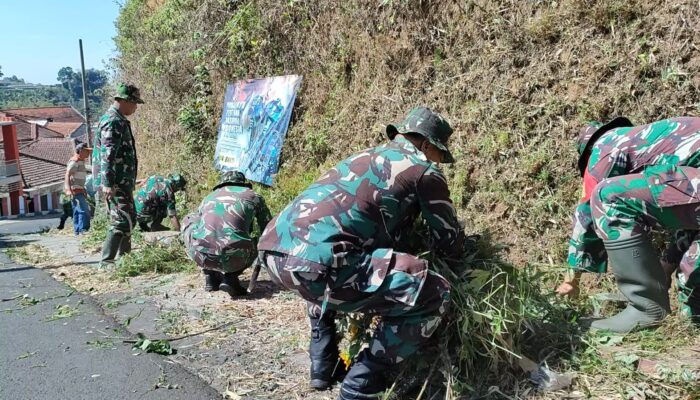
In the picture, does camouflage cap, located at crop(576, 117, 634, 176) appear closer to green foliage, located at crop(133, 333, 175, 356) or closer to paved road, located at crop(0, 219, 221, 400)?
paved road, located at crop(0, 219, 221, 400)

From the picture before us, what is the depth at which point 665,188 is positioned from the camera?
114 inches

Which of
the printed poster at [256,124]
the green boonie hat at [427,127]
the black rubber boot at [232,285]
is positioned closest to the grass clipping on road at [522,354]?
the green boonie hat at [427,127]

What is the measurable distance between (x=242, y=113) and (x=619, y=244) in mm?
6372

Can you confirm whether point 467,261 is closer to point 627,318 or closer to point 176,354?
point 627,318

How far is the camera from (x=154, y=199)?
832cm

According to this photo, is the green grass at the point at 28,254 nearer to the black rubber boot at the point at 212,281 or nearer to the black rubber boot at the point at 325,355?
the black rubber boot at the point at 212,281

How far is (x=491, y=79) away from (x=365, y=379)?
3257mm

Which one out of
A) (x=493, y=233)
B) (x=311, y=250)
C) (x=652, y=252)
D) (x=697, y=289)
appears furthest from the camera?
(x=493, y=233)

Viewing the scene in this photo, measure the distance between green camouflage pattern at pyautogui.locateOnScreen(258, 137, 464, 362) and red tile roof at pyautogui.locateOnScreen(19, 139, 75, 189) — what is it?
4421 cm

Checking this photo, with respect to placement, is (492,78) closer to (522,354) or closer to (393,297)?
(522,354)

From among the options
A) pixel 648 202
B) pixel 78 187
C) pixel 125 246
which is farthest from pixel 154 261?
pixel 648 202

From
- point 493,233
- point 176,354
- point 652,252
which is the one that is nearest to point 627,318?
point 652,252

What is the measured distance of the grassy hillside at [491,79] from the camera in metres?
4.22

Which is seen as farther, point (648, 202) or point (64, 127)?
point (64, 127)
